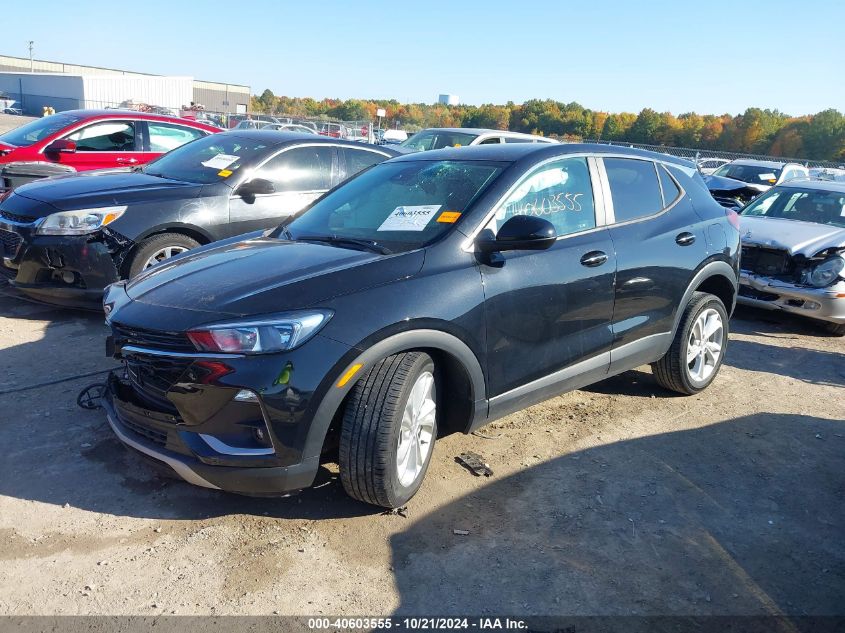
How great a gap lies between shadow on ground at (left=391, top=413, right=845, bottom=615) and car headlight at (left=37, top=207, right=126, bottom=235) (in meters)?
3.81

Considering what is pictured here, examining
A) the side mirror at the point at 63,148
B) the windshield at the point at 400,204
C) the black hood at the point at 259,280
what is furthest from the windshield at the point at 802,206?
the side mirror at the point at 63,148

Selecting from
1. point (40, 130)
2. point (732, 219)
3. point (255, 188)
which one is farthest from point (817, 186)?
point (40, 130)

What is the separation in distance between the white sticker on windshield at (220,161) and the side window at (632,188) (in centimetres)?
364

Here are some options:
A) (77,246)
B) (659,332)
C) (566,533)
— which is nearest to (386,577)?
(566,533)

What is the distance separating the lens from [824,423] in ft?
15.5

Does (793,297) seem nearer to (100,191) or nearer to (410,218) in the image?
(410,218)

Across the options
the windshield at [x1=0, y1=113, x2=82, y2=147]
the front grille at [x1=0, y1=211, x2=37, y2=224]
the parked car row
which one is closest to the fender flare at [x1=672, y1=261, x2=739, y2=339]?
the parked car row

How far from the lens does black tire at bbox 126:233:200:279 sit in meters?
5.52

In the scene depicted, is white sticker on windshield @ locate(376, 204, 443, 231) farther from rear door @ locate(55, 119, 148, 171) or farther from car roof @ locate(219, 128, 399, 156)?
rear door @ locate(55, 119, 148, 171)

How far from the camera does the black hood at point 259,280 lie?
2.94 meters

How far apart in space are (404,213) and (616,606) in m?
2.20

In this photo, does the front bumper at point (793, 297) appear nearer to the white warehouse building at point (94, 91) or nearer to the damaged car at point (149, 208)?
the damaged car at point (149, 208)

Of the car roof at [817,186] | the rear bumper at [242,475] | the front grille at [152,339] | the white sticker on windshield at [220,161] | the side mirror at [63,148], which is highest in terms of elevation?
the car roof at [817,186]

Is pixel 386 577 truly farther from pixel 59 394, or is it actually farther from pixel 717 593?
pixel 59 394
